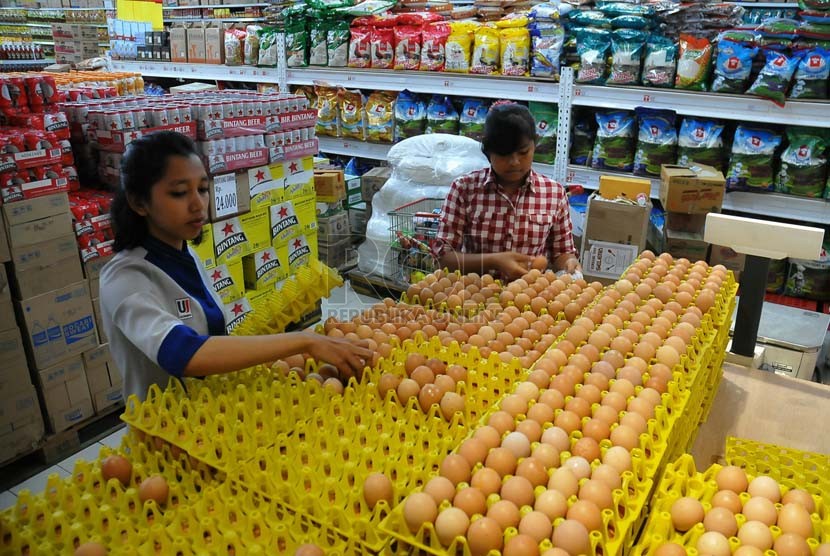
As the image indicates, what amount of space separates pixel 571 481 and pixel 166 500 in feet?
2.41

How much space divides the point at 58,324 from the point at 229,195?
3.64 feet

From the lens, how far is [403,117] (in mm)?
4762

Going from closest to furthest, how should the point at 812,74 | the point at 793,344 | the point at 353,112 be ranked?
1. the point at 793,344
2. the point at 812,74
3. the point at 353,112

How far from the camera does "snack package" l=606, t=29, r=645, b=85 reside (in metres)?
3.60

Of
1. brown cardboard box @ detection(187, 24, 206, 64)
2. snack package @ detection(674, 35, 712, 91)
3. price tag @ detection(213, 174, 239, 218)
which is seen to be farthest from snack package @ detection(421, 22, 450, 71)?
brown cardboard box @ detection(187, 24, 206, 64)

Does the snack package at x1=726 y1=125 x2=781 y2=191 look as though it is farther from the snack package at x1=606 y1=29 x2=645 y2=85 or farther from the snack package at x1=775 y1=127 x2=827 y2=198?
the snack package at x1=606 y1=29 x2=645 y2=85

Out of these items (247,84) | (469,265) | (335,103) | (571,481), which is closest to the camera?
(571,481)

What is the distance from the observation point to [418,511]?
993 millimetres

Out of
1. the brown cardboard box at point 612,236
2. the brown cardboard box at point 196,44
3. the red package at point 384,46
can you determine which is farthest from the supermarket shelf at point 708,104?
the brown cardboard box at point 196,44

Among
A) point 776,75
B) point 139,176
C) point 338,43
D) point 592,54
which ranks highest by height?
point 338,43

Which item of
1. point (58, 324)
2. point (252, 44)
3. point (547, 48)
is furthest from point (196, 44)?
point (58, 324)

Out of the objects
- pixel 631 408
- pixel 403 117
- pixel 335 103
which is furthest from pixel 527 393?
pixel 335 103

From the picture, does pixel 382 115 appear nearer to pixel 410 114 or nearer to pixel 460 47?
pixel 410 114

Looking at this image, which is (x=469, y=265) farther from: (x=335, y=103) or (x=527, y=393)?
(x=335, y=103)
